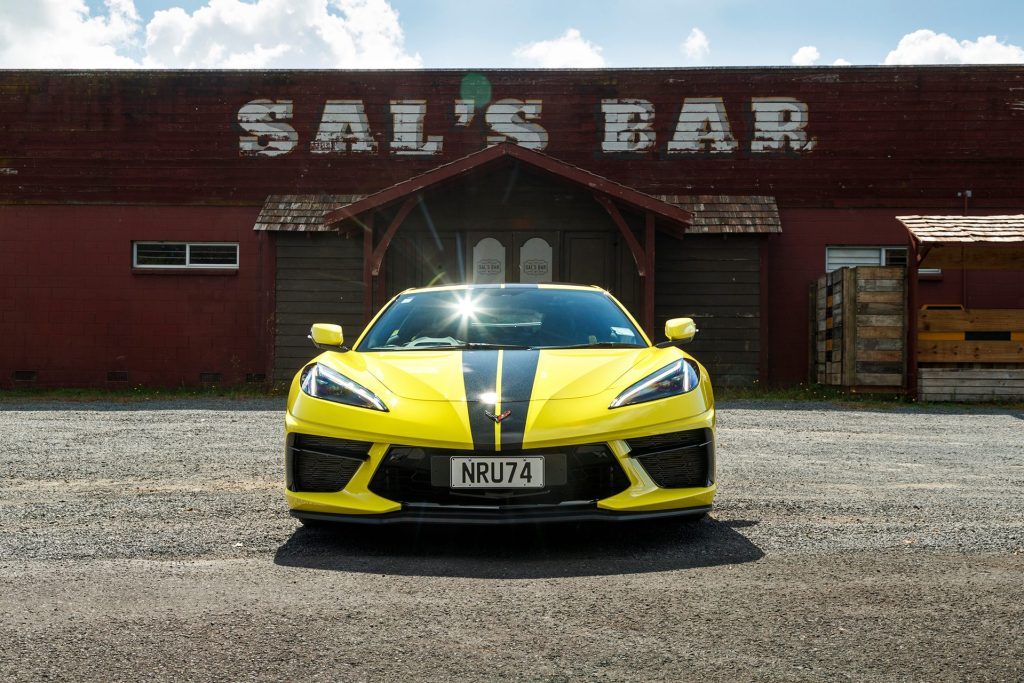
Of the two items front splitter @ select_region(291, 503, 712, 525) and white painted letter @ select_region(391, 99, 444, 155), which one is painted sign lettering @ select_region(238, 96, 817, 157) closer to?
white painted letter @ select_region(391, 99, 444, 155)

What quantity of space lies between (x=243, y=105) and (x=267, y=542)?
15.0m

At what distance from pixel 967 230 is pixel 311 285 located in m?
10.1

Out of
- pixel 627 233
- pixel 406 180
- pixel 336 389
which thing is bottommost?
pixel 336 389

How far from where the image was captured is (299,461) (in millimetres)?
4566

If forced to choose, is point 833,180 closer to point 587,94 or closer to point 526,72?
point 587,94

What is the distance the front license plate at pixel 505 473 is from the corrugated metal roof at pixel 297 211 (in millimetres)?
12523

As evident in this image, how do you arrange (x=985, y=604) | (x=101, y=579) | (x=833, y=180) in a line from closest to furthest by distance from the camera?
(x=985, y=604) < (x=101, y=579) < (x=833, y=180)

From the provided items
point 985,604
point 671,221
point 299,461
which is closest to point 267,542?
point 299,461

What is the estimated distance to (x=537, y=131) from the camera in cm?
1791

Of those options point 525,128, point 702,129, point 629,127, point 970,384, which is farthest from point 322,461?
point 702,129

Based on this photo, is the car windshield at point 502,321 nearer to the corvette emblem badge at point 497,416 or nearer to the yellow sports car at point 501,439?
the yellow sports car at point 501,439

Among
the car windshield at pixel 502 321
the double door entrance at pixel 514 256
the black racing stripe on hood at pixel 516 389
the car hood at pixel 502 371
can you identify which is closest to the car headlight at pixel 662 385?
the car hood at pixel 502 371

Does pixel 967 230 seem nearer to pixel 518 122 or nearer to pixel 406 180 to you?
pixel 518 122

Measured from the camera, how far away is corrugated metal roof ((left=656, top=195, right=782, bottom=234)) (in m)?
16.5
